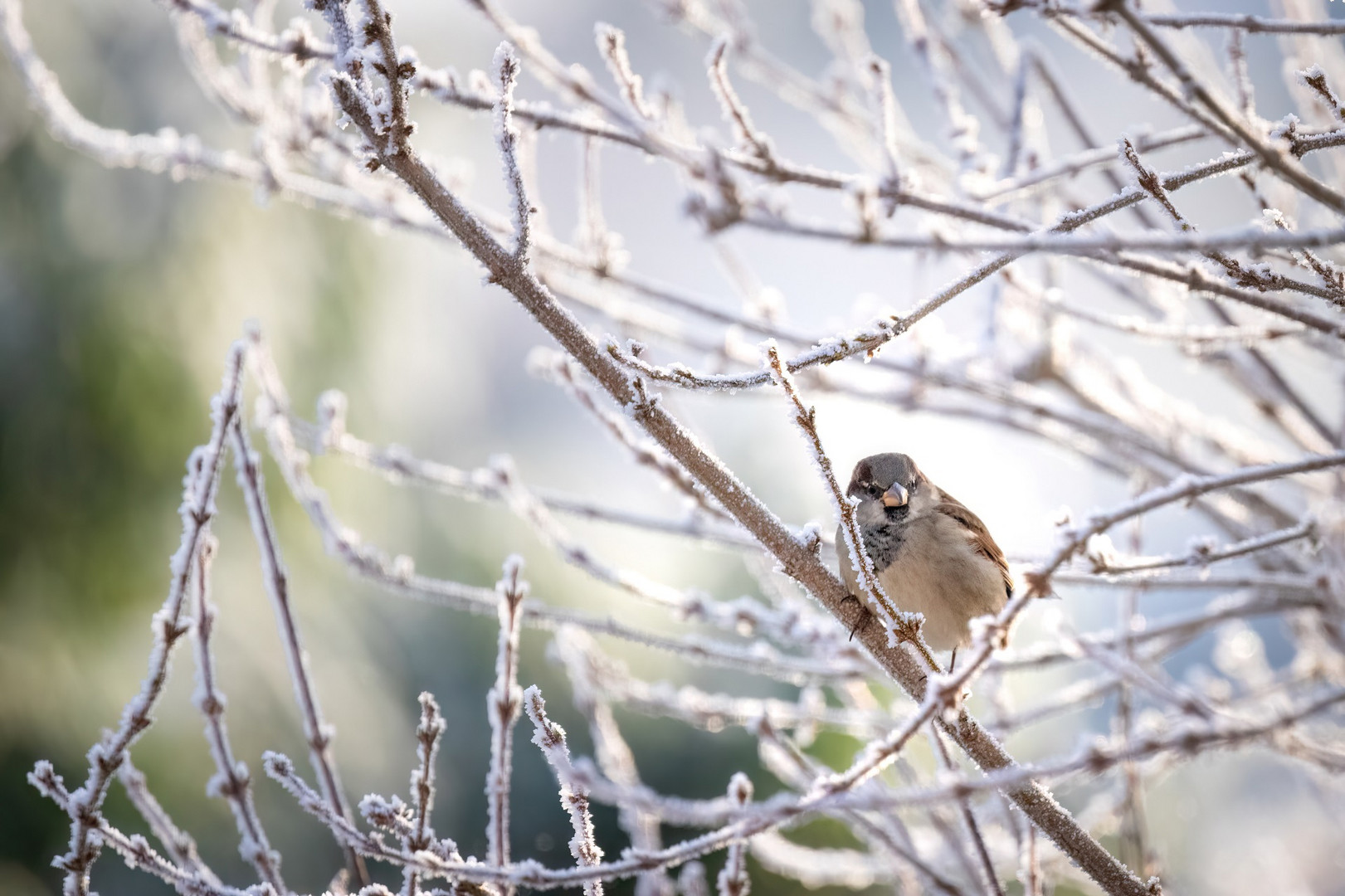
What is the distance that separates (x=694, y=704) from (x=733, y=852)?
3.17 feet

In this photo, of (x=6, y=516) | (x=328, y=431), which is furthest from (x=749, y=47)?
(x=6, y=516)

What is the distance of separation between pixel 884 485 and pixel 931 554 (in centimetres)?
19

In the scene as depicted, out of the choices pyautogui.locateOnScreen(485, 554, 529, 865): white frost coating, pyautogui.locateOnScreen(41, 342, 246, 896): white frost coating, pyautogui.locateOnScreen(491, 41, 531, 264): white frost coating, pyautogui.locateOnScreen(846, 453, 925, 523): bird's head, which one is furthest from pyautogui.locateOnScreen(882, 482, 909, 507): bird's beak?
pyautogui.locateOnScreen(41, 342, 246, 896): white frost coating

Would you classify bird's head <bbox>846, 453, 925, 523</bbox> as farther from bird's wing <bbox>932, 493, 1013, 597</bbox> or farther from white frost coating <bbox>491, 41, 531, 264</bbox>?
white frost coating <bbox>491, 41, 531, 264</bbox>

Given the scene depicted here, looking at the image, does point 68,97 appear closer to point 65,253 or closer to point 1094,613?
point 65,253

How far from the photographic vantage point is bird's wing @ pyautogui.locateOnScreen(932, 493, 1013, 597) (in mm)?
1792

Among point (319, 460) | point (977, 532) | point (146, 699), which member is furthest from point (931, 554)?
point (319, 460)

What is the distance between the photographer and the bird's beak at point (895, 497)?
1803 millimetres

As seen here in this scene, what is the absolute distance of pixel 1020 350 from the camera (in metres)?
2.27

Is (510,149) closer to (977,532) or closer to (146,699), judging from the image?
(146,699)

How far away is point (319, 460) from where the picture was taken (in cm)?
327

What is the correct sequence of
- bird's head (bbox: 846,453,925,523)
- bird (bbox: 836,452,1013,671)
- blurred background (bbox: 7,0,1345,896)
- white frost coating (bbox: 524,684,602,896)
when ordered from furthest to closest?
blurred background (bbox: 7,0,1345,896) < bird's head (bbox: 846,453,925,523) < bird (bbox: 836,452,1013,671) < white frost coating (bbox: 524,684,602,896)

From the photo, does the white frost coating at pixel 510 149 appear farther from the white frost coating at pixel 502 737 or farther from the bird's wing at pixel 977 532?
the bird's wing at pixel 977 532

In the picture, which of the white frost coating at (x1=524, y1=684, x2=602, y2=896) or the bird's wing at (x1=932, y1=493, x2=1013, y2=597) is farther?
the bird's wing at (x1=932, y1=493, x2=1013, y2=597)
